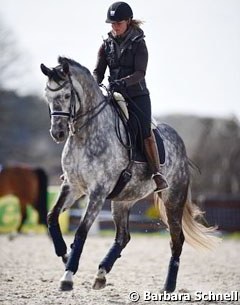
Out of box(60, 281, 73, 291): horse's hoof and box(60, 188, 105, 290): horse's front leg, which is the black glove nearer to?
box(60, 188, 105, 290): horse's front leg

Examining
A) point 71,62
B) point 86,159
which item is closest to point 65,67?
point 71,62

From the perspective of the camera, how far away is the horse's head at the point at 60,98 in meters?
7.71

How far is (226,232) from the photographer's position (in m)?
24.5

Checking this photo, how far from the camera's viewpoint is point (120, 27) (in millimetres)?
8672

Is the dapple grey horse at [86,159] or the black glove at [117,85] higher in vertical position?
the black glove at [117,85]

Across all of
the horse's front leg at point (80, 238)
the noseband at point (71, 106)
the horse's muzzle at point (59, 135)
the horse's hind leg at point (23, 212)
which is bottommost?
the horse's hind leg at point (23, 212)

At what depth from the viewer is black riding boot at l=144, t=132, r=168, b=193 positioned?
886 cm

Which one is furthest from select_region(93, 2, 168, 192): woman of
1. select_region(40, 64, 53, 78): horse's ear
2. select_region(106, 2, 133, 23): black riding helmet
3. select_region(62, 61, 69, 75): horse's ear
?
select_region(40, 64, 53, 78): horse's ear

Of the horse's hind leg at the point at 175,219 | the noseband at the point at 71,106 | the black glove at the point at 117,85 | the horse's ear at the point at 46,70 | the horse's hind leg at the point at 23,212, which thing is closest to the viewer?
the noseband at the point at 71,106

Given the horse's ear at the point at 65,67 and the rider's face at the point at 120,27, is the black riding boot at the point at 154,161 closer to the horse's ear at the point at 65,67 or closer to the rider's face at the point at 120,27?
the rider's face at the point at 120,27

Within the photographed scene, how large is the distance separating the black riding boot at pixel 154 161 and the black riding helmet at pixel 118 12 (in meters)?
1.50

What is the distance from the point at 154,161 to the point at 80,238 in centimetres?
158

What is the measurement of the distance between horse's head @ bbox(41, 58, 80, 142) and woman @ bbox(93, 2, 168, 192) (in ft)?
2.52

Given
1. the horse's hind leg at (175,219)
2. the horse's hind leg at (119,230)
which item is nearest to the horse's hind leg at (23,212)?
the horse's hind leg at (175,219)
